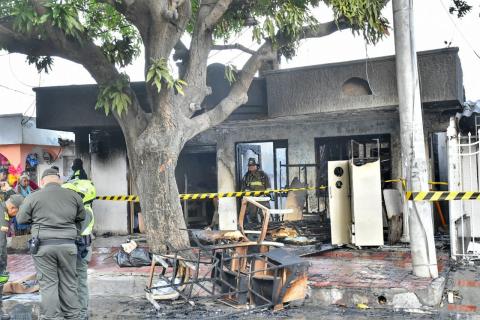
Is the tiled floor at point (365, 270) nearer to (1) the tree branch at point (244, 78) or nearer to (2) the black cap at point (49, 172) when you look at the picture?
(1) the tree branch at point (244, 78)

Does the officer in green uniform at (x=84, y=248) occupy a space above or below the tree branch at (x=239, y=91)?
below

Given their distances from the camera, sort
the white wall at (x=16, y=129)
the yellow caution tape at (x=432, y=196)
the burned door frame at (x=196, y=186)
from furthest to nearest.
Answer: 1. the white wall at (x=16, y=129)
2. the burned door frame at (x=196, y=186)
3. the yellow caution tape at (x=432, y=196)

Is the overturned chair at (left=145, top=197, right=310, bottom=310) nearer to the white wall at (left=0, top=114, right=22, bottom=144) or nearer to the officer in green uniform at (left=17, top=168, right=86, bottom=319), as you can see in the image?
the officer in green uniform at (left=17, top=168, right=86, bottom=319)

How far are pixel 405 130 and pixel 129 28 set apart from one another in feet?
24.2

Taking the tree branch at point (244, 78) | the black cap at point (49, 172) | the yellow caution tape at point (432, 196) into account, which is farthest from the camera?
the tree branch at point (244, 78)

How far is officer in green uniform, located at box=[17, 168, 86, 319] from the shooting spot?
5.60 m

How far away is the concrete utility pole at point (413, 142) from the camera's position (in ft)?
22.9

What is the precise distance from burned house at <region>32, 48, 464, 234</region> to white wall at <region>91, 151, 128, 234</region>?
0.03 meters

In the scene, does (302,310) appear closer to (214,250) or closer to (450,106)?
(214,250)

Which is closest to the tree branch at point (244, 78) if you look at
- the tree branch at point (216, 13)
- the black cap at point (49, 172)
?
the tree branch at point (216, 13)

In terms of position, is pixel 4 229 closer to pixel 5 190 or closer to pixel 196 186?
pixel 5 190

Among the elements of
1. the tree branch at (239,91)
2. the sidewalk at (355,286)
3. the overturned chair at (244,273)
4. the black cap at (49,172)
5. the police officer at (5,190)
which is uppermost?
the tree branch at (239,91)

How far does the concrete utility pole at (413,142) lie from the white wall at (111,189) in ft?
27.2

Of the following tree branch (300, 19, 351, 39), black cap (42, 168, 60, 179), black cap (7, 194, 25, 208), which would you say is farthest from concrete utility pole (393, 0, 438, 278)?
black cap (7, 194, 25, 208)
